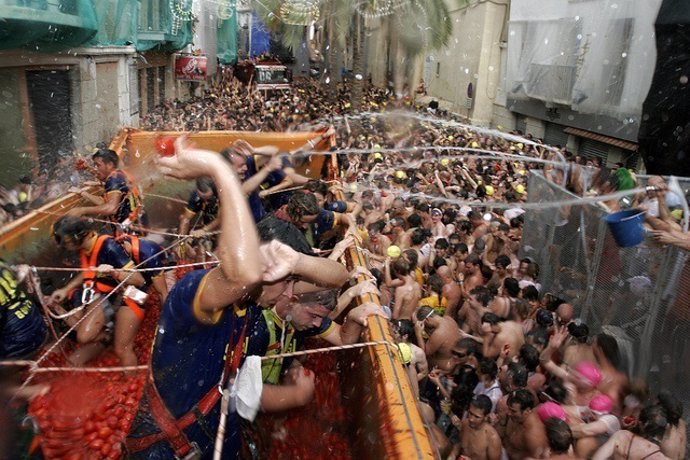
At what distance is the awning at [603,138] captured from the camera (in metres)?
13.3

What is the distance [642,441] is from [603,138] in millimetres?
13092

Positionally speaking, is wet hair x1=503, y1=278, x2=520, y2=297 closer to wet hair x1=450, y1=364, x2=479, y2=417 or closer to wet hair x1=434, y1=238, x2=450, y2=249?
wet hair x1=434, y1=238, x2=450, y2=249

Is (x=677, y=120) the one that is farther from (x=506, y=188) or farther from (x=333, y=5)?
(x=333, y=5)

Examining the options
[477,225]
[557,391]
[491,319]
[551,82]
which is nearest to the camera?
[557,391]

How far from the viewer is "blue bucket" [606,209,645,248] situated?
14.2ft

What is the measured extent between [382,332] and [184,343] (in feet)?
3.60

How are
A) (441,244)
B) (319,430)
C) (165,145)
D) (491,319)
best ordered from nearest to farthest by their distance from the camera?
1. (319,430)
2. (491,319)
3. (441,244)
4. (165,145)

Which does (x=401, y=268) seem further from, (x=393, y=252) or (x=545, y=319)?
(x=545, y=319)

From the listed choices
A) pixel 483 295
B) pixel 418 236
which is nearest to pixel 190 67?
pixel 418 236

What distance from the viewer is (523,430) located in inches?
136

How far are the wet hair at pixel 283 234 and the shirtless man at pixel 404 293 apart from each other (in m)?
1.56

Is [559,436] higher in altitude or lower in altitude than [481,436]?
higher

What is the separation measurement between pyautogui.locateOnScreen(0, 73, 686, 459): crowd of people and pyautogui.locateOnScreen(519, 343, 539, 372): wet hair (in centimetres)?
2

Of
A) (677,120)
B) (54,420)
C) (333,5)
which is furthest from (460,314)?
(333,5)
